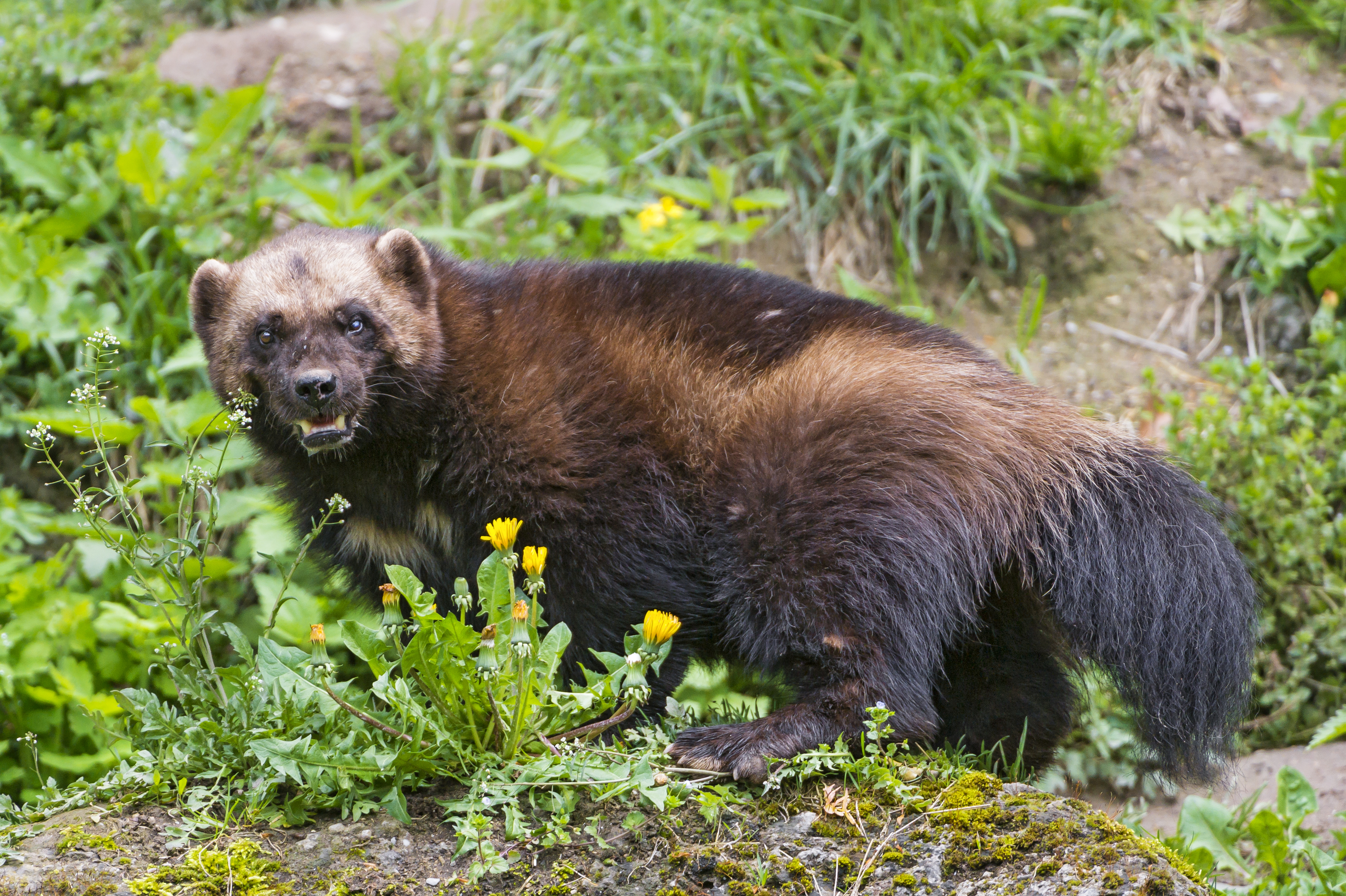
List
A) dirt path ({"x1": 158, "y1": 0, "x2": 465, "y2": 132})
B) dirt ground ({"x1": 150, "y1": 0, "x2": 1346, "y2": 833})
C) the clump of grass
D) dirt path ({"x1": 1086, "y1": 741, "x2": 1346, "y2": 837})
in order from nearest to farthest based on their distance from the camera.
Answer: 1. dirt path ({"x1": 1086, "y1": 741, "x2": 1346, "y2": 837})
2. dirt ground ({"x1": 150, "y1": 0, "x2": 1346, "y2": 833})
3. the clump of grass
4. dirt path ({"x1": 158, "y1": 0, "x2": 465, "y2": 132})

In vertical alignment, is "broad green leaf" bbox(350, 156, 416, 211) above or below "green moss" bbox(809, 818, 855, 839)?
above

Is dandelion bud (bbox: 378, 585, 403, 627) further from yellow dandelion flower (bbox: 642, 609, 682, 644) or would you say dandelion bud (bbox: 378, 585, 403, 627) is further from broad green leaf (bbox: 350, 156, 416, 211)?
broad green leaf (bbox: 350, 156, 416, 211)

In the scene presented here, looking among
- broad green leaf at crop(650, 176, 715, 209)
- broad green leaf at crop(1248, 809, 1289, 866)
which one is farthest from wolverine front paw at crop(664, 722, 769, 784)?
broad green leaf at crop(650, 176, 715, 209)

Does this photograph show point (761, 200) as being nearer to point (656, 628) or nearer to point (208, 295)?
point (208, 295)

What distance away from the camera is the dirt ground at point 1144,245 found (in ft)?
17.9

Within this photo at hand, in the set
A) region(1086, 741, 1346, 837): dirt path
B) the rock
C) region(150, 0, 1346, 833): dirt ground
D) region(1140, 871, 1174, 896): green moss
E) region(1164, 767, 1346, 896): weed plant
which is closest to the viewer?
region(1140, 871, 1174, 896): green moss

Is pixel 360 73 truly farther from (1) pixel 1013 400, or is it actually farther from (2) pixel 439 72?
(1) pixel 1013 400

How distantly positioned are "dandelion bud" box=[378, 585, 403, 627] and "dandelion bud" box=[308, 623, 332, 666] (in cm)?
14

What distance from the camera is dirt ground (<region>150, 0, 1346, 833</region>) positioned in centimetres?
546

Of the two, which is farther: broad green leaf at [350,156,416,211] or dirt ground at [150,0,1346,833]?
dirt ground at [150,0,1346,833]

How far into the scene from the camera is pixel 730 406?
3467 mm

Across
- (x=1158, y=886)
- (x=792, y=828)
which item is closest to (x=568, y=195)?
(x=792, y=828)

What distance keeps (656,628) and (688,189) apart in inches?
121

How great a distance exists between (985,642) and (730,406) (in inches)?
40.5
